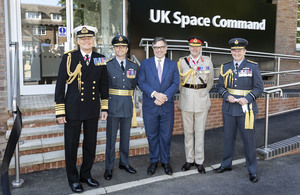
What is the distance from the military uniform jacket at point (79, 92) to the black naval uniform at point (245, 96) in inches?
67.3

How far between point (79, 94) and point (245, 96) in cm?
207

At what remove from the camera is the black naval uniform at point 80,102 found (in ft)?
10.9

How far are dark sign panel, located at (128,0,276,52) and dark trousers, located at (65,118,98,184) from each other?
3228 mm

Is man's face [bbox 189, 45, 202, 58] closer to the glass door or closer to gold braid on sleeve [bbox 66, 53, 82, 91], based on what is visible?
gold braid on sleeve [bbox 66, 53, 82, 91]

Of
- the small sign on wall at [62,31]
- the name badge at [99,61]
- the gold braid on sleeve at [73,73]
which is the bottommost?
the gold braid on sleeve at [73,73]

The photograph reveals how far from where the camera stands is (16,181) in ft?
11.8

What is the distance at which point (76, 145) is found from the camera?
3492mm

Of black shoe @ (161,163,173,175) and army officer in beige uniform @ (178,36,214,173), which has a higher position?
army officer in beige uniform @ (178,36,214,173)

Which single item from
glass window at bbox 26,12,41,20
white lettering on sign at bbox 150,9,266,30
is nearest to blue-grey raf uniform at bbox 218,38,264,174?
white lettering on sign at bbox 150,9,266,30

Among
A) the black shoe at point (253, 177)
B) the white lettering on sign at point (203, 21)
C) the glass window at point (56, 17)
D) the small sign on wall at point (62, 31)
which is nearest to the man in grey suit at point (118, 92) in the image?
the black shoe at point (253, 177)

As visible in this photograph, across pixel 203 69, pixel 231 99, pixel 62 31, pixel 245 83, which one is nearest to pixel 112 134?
pixel 203 69

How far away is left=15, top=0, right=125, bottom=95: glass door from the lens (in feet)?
19.1

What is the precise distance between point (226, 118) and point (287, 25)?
6.16 metres

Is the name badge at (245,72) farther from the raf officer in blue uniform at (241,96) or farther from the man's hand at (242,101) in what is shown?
the man's hand at (242,101)
